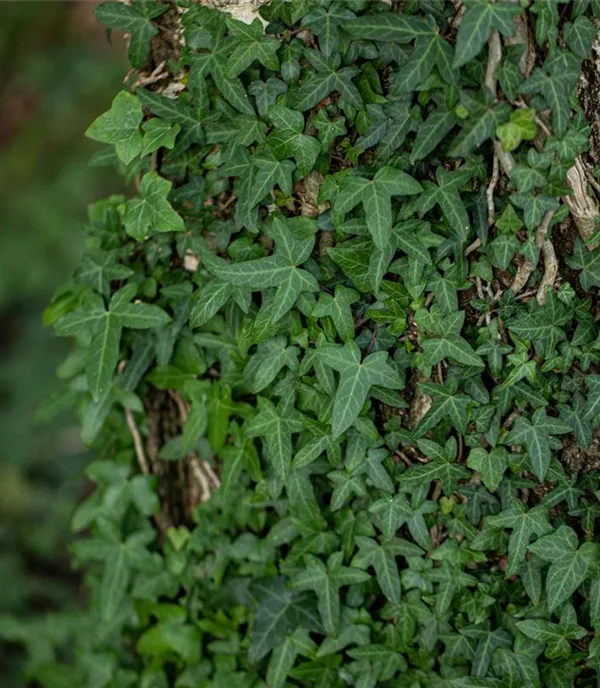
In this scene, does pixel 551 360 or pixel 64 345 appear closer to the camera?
pixel 551 360

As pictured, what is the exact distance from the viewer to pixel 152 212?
66.8 inches

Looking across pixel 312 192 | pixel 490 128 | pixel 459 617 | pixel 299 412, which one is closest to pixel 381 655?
pixel 459 617

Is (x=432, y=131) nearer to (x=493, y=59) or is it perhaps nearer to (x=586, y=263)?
(x=493, y=59)

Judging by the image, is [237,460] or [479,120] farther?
[237,460]

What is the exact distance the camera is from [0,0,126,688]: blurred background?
3.56 meters

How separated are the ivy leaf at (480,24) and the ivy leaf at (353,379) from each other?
1.96 feet

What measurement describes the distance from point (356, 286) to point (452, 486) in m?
0.49

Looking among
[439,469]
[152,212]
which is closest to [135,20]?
[152,212]

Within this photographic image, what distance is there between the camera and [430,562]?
5.80ft

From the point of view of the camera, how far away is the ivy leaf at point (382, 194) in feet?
4.93

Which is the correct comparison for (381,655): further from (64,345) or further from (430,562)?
(64,345)

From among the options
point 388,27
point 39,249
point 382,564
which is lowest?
point 382,564

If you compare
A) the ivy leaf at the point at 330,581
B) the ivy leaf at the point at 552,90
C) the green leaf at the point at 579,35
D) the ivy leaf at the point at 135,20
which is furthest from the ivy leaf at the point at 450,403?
the ivy leaf at the point at 135,20

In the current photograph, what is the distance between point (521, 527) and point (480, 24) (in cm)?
101
